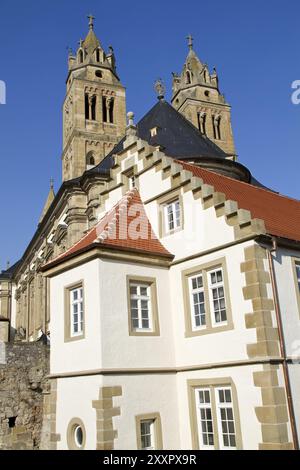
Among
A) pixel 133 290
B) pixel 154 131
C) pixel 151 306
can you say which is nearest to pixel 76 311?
pixel 133 290

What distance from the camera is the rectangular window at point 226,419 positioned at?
40.8 feet

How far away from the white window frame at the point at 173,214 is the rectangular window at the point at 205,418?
4682 mm

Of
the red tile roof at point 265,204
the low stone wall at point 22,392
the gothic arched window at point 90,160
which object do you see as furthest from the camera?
the gothic arched window at point 90,160

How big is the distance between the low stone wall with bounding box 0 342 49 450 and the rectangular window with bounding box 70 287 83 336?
9066 millimetres

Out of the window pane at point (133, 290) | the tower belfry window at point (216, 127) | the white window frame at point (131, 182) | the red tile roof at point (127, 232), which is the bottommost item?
the window pane at point (133, 290)

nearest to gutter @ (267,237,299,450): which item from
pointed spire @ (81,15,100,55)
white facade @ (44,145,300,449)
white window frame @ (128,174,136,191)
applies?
white facade @ (44,145,300,449)

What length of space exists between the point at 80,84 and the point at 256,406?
44.7 meters

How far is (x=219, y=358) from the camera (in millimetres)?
13047

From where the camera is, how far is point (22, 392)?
22250 mm

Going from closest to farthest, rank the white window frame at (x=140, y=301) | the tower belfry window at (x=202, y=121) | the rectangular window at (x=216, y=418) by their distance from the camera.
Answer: the rectangular window at (x=216, y=418) < the white window frame at (x=140, y=301) < the tower belfry window at (x=202, y=121)

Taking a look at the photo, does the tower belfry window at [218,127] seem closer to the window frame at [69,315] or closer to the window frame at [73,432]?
the window frame at [69,315]

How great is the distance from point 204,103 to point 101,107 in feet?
51.4

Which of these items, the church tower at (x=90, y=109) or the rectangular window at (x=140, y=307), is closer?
the rectangular window at (x=140, y=307)

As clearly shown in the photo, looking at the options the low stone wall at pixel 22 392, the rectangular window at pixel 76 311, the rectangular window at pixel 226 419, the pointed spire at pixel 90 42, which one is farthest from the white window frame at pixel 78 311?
the pointed spire at pixel 90 42
